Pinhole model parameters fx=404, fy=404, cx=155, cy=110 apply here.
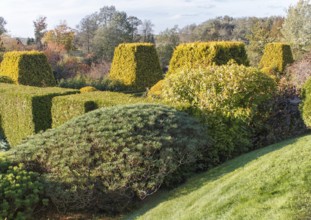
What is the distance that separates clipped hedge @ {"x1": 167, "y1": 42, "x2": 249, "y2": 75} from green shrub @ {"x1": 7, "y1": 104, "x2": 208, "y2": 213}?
5255 mm

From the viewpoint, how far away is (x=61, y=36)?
112ft

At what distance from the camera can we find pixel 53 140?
6.27 metres

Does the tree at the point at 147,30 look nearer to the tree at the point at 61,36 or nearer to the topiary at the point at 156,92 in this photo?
the tree at the point at 61,36

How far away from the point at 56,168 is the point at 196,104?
3.16 metres

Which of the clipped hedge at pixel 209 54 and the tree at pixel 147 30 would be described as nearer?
the clipped hedge at pixel 209 54

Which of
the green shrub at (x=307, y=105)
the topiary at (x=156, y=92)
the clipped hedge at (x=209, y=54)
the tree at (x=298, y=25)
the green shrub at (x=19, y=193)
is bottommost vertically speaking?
the green shrub at (x=19, y=193)

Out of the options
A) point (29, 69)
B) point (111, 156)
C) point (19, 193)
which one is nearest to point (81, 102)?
point (111, 156)

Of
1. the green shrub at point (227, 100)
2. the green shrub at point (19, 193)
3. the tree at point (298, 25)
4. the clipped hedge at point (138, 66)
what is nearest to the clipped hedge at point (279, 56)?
the tree at point (298, 25)

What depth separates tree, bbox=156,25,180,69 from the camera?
32812 mm

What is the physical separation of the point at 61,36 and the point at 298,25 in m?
18.9

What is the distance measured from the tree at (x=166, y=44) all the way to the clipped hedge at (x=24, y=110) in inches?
822

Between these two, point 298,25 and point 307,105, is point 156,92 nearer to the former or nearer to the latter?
point 307,105

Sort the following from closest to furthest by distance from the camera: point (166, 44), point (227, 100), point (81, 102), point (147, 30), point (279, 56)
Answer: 1. point (227, 100)
2. point (81, 102)
3. point (279, 56)
4. point (166, 44)
5. point (147, 30)

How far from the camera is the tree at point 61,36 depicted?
3384 cm
